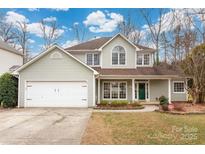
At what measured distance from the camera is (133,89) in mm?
23719

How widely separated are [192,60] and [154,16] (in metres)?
12.4

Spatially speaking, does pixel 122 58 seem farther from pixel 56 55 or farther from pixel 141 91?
pixel 56 55

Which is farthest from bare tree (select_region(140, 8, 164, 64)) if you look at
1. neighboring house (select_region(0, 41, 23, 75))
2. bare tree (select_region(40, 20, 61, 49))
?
neighboring house (select_region(0, 41, 23, 75))

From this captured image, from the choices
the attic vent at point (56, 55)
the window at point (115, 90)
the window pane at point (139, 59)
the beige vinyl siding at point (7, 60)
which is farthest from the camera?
the beige vinyl siding at point (7, 60)

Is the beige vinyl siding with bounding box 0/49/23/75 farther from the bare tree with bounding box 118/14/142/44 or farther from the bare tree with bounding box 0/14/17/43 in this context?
the bare tree with bounding box 118/14/142/44

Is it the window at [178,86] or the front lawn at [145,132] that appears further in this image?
the window at [178,86]

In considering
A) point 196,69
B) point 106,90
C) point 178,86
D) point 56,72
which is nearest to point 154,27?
point 178,86

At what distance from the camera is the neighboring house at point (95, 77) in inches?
833

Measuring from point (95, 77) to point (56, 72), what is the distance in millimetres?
3019

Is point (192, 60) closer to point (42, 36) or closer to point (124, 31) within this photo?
point (124, 31)

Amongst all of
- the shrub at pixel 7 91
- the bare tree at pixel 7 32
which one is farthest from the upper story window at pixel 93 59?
the bare tree at pixel 7 32

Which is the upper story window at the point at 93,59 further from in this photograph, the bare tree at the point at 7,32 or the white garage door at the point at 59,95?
the bare tree at the point at 7,32

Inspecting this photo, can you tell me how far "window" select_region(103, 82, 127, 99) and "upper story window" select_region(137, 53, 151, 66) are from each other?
268 centimetres
